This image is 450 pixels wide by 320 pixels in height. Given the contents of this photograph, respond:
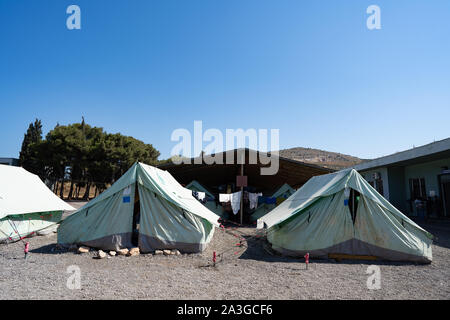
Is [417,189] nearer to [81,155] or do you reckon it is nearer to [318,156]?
[81,155]

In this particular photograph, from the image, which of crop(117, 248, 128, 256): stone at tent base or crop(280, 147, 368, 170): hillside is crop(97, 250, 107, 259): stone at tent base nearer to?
crop(117, 248, 128, 256): stone at tent base

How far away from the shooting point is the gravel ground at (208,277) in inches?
159

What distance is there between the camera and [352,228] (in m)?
6.40

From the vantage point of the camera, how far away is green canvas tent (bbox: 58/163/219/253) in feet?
22.6

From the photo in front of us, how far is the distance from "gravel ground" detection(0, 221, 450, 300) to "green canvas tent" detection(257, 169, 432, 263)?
0.34 meters

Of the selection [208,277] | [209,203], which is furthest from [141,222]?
[209,203]

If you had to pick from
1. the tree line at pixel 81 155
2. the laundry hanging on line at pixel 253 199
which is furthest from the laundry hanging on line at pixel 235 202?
the tree line at pixel 81 155

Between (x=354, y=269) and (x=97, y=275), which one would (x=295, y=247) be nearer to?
(x=354, y=269)

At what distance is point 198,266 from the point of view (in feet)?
18.9

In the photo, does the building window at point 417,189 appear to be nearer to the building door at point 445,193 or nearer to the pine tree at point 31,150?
the building door at point 445,193

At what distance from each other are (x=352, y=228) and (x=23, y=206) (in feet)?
33.6

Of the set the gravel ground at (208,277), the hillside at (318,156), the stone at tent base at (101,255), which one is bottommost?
the gravel ground at (208,277)

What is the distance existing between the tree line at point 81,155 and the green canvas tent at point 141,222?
66.6 ft

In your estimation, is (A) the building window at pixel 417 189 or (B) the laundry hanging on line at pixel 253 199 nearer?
(B) the laundry hanging on line at pixel 253 199
